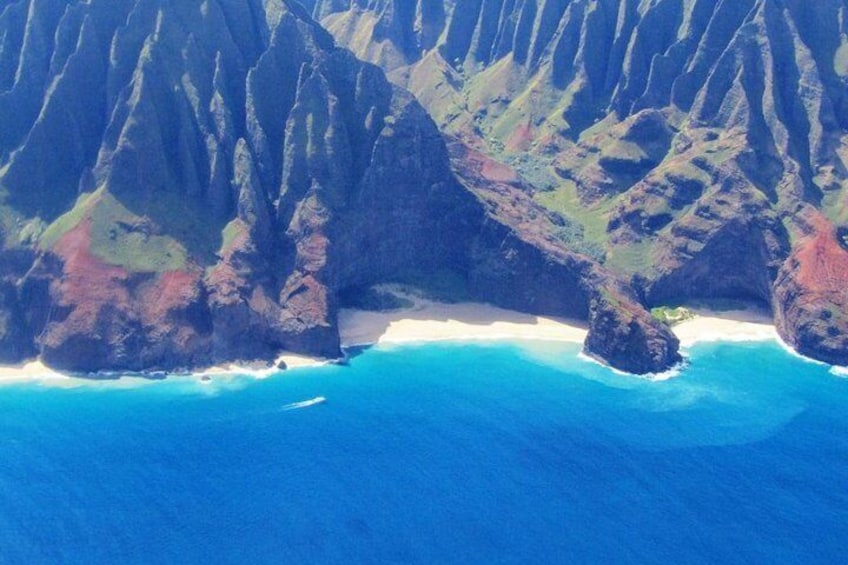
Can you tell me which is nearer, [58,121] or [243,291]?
[243,291]

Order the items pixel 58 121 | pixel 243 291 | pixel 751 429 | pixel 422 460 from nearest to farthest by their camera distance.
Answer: pixel 422 460
pixel 751 429
pixel 243 291
pixel 58 121

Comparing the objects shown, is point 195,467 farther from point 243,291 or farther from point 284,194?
point 284,194

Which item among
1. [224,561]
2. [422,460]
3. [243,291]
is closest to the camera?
[224,561]

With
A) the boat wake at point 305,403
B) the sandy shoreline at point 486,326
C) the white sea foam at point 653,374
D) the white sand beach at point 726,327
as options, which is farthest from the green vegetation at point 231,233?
the white sand beach at point 726,327

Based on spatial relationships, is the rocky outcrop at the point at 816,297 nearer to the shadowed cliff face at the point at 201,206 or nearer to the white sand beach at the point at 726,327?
the white sand beach at the point at 726,327

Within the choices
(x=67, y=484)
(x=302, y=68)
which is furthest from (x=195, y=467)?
(x=302, y=68)

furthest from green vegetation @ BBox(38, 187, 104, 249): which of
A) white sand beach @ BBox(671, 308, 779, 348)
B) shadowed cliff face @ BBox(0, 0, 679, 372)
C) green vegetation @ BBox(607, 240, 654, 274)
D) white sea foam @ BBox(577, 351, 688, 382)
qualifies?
white sand beach @ BBox(671, 308, 779, 348)
